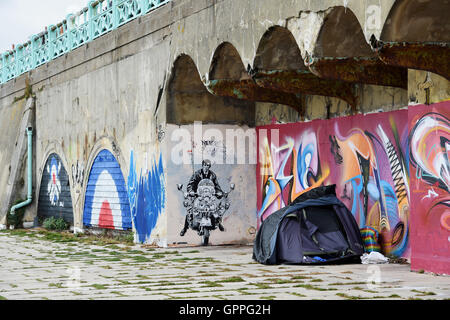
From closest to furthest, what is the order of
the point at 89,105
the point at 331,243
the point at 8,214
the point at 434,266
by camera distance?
the point at 434,266 < the point at 331,243 < the point at 89,105 < the point at 8,214

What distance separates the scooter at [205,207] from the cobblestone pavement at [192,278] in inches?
29.6

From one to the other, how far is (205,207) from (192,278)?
208 inches

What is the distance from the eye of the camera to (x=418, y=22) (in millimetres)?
9977

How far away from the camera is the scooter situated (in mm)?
16361

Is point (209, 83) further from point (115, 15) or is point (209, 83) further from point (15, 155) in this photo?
point (15, 155)

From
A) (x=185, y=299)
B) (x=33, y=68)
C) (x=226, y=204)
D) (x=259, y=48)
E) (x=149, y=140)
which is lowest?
(x=185, y=299)

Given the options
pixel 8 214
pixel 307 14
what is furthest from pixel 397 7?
pixel 8 214

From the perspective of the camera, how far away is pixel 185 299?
9.15 m

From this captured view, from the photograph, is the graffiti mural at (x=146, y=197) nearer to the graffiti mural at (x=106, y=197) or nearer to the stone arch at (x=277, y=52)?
the graffiti mural at (x=106, y=197)

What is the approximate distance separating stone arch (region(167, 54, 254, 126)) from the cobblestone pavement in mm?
2683

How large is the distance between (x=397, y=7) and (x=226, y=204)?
7.75m

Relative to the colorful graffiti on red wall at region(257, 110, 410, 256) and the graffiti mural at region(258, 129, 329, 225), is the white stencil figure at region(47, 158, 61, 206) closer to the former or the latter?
the graffiti mural at region(258, 129, 329, 225)

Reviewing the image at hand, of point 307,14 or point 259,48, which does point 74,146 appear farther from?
point 307,14

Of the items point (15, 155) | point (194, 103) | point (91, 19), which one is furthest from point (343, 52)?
point (15, 155)
